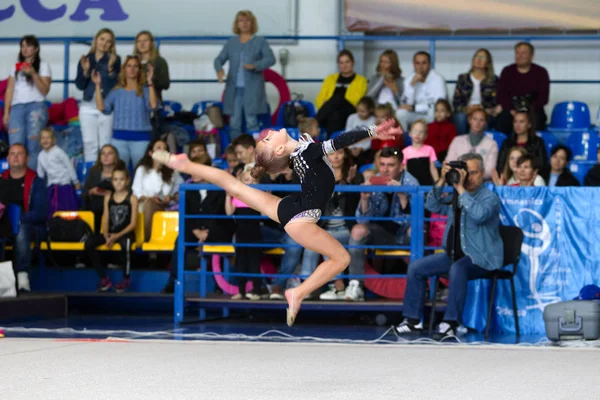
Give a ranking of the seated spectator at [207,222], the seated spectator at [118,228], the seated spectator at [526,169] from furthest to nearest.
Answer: the seated spectator at [118,228] < the seated spectator at [207,222] < the seated spectator at [526,169]

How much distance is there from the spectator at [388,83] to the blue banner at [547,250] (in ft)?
11.3

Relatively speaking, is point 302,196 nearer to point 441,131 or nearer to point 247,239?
point 247,239

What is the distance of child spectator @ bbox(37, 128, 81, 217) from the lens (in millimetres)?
10688

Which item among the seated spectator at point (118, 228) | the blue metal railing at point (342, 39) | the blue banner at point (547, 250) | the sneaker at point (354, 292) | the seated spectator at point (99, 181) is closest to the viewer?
the blue banner at point (547, 250)

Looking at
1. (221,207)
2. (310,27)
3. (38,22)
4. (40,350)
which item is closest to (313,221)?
(40,350)

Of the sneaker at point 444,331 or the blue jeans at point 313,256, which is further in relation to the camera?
the blue jeans at point 313,256

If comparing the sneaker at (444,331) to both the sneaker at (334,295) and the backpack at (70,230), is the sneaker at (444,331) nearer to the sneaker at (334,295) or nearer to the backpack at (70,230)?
the sneaker at (334,295)

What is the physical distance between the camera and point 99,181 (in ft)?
34.7

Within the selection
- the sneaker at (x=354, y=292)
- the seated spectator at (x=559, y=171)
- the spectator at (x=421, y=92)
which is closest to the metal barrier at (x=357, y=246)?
the sneaker at (x=354, y=292)

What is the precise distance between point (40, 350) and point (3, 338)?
0.98 meters

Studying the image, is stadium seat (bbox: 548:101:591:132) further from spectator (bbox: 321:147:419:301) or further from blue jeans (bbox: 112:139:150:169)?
blue jeans (bbox: 112:139:150:169)

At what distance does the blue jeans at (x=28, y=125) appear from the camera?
37.3 feet

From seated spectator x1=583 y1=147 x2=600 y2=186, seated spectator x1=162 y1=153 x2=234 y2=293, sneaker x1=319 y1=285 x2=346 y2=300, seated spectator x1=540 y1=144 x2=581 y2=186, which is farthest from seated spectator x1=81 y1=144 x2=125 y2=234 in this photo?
seated spectator x1=583 y1=147 x2=600 y2=186

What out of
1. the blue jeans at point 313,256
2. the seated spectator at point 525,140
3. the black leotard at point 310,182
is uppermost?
the seated spectator at point 525,140
